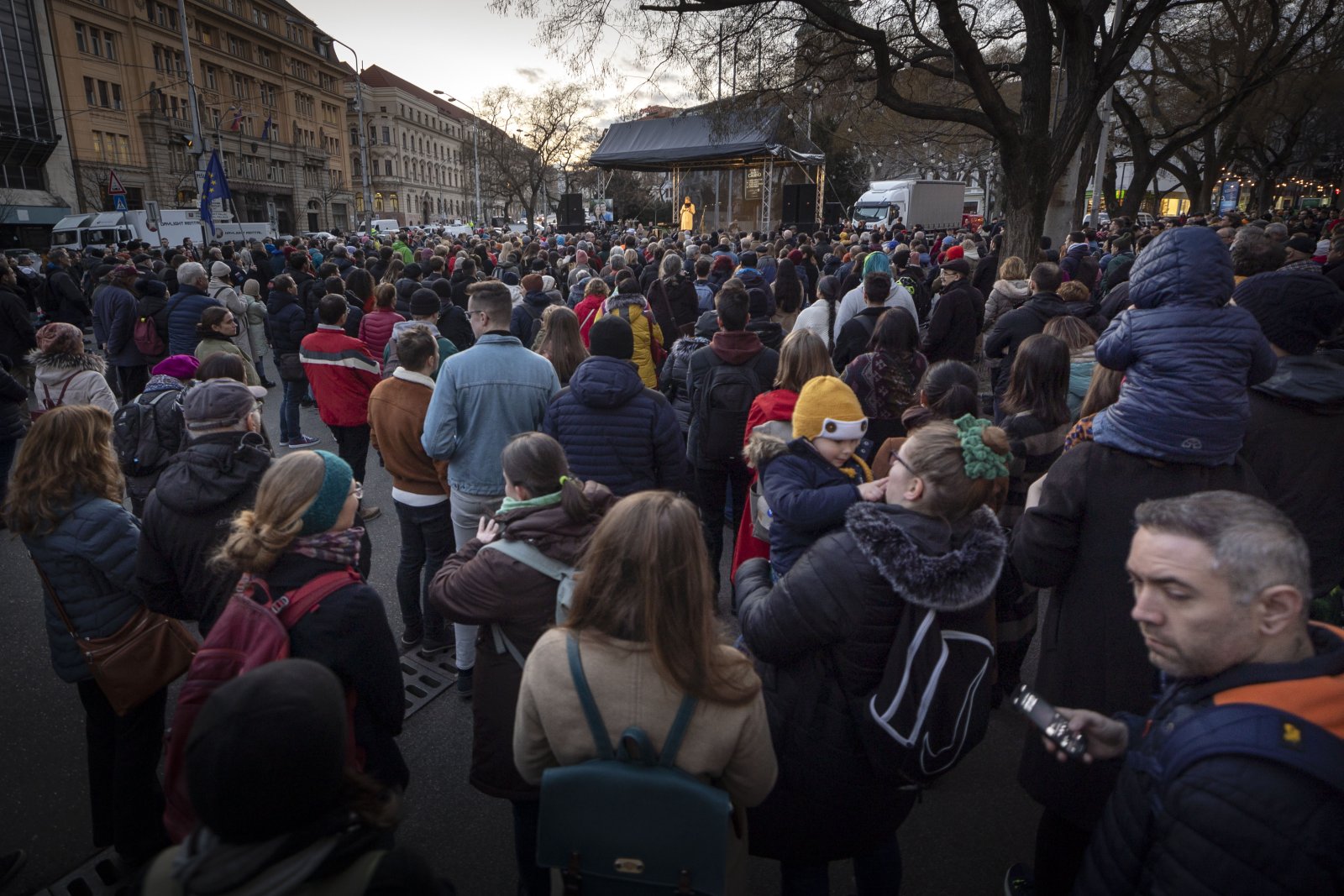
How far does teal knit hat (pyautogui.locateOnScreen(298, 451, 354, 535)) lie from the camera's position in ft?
7.47

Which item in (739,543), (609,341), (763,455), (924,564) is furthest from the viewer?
(609,341)

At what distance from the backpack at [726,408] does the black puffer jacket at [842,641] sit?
2314mm

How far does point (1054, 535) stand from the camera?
2367 mm

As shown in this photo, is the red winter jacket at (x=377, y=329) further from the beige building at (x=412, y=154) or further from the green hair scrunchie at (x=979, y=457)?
the beige building at (x=412, y=154)

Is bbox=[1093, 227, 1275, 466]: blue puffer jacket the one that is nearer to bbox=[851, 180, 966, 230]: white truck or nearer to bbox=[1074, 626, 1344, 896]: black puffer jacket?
bbox=[1074, 626, 1344, 896]: black puffer jacket

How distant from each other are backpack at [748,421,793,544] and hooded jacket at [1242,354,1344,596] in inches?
72.5

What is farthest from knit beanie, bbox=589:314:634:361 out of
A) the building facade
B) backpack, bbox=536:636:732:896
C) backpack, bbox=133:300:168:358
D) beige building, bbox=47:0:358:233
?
the building facade

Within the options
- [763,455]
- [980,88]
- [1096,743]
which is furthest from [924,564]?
[980,88]

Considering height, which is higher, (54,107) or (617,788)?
(54,107)

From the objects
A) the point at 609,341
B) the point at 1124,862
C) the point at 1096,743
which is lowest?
the point at 1124,862

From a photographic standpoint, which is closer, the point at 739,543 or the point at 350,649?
the point at 350,649

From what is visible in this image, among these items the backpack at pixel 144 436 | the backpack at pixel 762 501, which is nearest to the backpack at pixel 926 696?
the backpack at pixel 762 501

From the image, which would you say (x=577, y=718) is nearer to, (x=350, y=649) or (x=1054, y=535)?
(x=350, y=649)

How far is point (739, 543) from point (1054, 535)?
1.64 m
